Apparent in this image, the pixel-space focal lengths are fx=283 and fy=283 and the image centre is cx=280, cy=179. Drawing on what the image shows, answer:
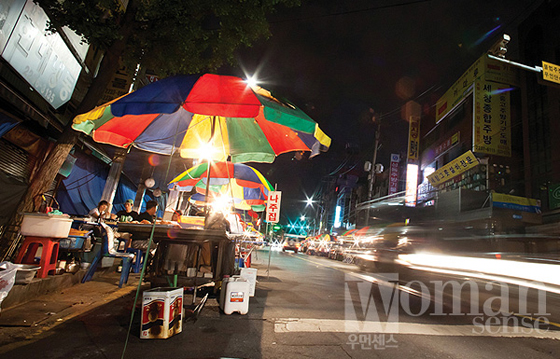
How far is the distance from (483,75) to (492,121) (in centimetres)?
380

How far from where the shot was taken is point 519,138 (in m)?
22.3

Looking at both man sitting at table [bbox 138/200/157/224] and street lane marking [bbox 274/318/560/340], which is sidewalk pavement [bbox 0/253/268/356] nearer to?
man sitting at table [bbox 138/200/157/224]

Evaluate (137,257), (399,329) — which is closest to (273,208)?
(137,257)

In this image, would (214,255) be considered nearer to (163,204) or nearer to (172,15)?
(172,15)

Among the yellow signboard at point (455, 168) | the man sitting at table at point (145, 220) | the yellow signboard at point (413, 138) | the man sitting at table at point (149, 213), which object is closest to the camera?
the man sitting at table at point (145, 220)

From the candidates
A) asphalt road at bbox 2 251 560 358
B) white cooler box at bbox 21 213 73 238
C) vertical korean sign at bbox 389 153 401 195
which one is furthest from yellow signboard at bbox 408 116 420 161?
white cooler box at bbox 21 213 73 238

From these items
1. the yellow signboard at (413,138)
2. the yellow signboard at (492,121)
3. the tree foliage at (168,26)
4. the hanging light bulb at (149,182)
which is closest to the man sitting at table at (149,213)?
the tree foliage at (168,26)

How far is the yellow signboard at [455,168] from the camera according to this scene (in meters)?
22.6

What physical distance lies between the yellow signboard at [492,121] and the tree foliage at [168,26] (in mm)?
19720

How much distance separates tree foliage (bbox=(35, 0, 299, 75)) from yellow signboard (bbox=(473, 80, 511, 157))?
19.7 m

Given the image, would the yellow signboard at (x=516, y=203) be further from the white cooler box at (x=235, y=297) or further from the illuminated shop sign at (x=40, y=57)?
the illuminated shop sign at (x=40, y=57)

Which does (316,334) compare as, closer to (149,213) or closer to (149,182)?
(149,213)

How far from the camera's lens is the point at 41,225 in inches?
185

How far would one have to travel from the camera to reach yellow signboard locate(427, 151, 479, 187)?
22572mm
